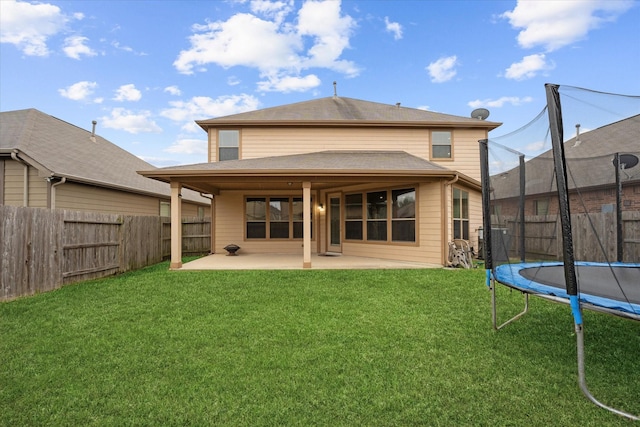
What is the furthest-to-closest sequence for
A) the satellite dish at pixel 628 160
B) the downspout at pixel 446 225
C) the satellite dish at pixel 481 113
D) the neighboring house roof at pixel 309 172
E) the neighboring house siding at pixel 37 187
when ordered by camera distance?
1. the satellite dish at pixel 481 113
2. the neighboring house siding at pixel 37 187
3. the downspout at pixel 446 225
4. the neighboring house roof at pixel 309 172
5. the satellite dish at pixel 628 160

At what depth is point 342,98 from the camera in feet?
44.4

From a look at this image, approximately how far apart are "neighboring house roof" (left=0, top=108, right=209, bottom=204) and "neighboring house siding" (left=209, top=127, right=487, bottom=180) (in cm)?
396

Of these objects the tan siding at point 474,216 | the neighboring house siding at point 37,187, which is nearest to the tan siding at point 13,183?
the neighboring house siding at point 37,187

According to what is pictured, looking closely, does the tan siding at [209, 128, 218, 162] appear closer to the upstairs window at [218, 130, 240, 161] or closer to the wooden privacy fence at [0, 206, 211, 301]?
the upstairs window at [218, 130, 240, 161]

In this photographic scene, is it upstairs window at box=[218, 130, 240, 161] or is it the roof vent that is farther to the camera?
the roof vent

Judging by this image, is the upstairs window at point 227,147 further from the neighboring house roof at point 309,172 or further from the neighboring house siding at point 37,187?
the neighboring house siding at point 37,187

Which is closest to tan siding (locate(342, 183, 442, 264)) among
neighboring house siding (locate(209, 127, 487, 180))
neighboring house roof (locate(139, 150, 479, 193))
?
neighboring house roof (locate(139, 150, 479, 193))

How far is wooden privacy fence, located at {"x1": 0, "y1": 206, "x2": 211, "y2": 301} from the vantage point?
16.8 feet

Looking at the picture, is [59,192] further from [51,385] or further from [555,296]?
[555,296]

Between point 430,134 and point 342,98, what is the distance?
4443mm

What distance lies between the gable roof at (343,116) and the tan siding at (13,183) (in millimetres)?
5274

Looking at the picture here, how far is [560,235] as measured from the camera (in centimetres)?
258

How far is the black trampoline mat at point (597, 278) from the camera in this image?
2816 mm

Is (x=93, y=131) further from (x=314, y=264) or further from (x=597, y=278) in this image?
(x=597, y=278)
